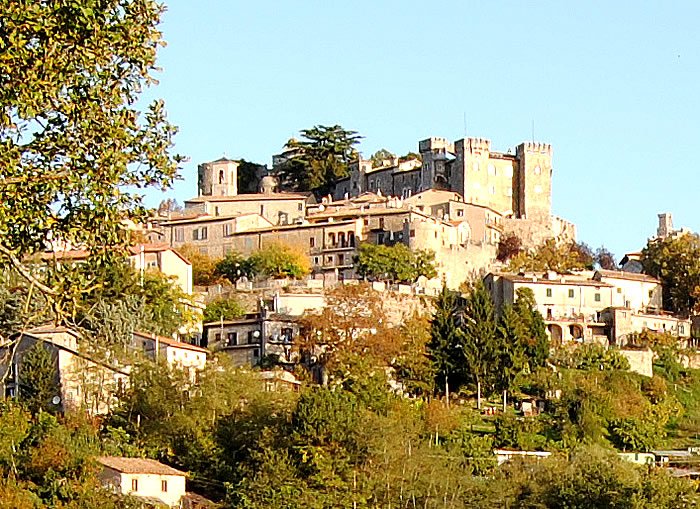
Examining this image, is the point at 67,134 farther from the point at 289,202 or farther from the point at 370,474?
the point at 289,202

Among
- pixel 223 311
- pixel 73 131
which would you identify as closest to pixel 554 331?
pixel 223 311

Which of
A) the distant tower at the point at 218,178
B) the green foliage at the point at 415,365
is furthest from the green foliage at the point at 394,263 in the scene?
the distant tower at the point at 218,178

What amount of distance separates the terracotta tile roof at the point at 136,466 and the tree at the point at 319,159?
42392 millimetres

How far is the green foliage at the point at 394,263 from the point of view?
6700 centimetres

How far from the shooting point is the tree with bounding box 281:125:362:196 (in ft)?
288

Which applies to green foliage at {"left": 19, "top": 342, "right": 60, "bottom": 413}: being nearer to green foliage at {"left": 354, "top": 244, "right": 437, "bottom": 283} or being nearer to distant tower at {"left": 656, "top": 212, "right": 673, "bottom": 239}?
green foliage at {"left": 354, "top": 244, "right": 437, "bottom": 283}

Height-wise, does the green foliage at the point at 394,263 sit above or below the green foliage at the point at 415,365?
above

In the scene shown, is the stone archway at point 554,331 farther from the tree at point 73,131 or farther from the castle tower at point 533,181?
the tree at point 73,131

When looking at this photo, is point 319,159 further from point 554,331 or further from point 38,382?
point 38,382

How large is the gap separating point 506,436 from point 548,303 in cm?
1481

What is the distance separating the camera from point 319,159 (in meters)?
89.1

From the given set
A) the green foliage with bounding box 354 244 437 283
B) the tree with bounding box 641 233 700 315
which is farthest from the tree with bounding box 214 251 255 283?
the tree with bounding box 641 233 700 315

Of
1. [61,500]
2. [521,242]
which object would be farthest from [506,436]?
[521,242]

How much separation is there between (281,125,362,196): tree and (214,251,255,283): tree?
18.1 meters
